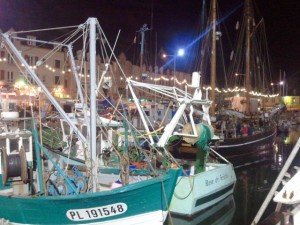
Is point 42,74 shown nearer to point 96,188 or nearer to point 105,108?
point 105,108

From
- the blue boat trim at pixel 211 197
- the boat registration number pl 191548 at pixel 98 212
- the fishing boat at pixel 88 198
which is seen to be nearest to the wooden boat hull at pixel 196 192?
the blue boat trim at pixel 211 197

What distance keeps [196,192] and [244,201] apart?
439cm

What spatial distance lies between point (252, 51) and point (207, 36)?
1109 centimetres

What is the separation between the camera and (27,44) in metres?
48.8

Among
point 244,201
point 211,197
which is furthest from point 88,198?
point 244,201

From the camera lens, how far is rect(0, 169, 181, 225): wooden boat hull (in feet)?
30.2

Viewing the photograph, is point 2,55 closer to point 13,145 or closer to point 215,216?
point 13,145

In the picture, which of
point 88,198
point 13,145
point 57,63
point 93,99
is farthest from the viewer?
point 57,63

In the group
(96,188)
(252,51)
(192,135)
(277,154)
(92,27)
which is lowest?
(277,154)

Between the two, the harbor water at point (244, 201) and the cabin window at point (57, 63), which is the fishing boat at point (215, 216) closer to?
the harbor water at point (244, 201)

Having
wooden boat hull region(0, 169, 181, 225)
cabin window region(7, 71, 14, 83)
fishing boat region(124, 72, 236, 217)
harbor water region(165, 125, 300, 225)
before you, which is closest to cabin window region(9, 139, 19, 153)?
wooden boat hull region(0, 169, 181, 225)

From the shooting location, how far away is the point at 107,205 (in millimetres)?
9336

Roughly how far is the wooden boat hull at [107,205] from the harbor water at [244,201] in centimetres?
91

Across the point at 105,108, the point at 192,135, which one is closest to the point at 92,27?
the point at 192,135
